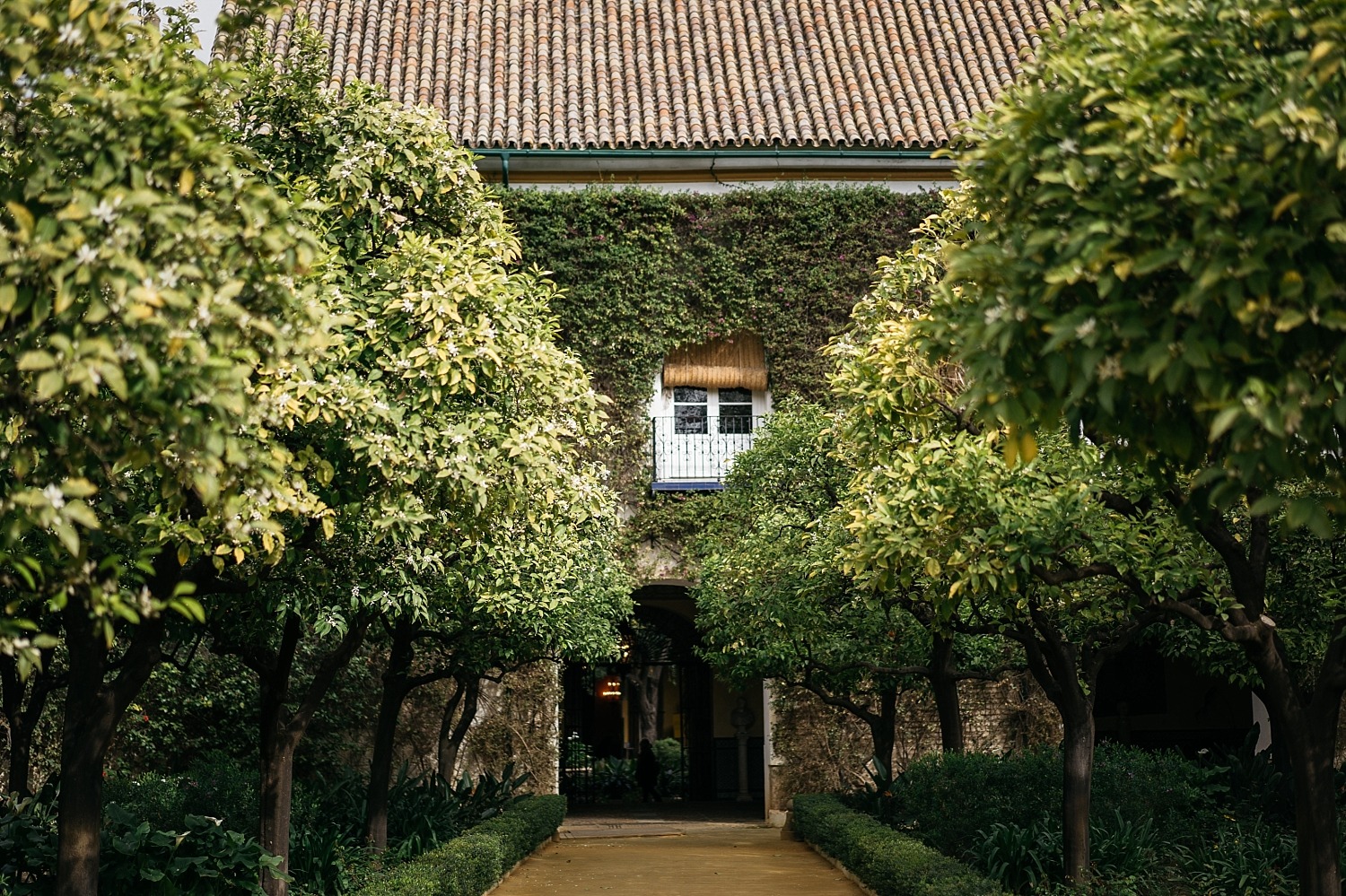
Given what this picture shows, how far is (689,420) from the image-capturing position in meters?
23.0

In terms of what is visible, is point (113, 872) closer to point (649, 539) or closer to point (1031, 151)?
point (1031, 151)

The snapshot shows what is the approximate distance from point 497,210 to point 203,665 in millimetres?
11382

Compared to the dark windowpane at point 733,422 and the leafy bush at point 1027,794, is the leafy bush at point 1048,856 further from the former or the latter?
the dark windowpane at point 733,422

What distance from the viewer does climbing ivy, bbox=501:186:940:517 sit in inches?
888

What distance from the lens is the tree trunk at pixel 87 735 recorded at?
815cm

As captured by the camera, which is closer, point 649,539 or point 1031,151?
point 1031,151

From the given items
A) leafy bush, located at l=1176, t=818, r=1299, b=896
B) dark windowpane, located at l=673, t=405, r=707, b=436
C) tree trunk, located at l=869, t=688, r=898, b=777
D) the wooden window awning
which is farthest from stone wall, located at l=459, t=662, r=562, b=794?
leafy bush, located at l=1176, t=818, r=1299, b=896

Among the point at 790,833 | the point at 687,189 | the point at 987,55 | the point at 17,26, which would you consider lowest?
the point at 790,833

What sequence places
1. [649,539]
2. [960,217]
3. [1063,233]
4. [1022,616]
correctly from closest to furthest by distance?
1. [1063,233]
2. [960,217]
3. [1022,616]
4. [649,539]

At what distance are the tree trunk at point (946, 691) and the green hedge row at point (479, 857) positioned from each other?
5240 mm

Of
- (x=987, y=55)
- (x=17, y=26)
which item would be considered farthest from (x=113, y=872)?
(x=987, y=55)

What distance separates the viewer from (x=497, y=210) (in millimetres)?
10211

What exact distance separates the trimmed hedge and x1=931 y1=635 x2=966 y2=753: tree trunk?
53.3 inches

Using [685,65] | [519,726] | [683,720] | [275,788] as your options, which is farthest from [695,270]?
[275,788]
